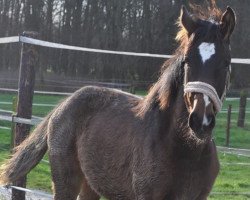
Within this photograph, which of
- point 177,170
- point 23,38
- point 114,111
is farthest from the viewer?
point 23,38

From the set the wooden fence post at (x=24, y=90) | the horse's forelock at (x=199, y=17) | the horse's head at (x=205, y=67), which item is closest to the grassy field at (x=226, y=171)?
the wooden fence post at (x=24, y=90)

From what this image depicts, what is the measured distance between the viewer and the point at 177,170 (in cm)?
310

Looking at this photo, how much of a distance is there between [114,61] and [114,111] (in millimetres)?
28118

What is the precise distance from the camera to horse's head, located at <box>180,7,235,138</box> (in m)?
2.72

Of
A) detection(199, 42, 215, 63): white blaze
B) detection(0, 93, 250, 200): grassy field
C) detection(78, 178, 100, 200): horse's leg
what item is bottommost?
detection(0, 93, 250, 200): grassy field

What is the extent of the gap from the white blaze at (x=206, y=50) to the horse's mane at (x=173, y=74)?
0.19 metres

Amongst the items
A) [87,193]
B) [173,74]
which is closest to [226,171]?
[87,193]

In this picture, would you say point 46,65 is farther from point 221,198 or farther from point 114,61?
point 221,198

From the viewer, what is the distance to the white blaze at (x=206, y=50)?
2.85 m

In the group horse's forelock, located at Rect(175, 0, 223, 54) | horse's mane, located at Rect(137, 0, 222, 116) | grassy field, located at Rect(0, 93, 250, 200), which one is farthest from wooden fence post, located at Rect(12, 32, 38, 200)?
horse's forelock, located at Rect(175, 0, 223, 54)

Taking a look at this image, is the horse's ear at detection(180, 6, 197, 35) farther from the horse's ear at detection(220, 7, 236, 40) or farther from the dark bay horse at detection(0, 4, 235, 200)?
the horse's ear at detection(220, 7, 236, 40)

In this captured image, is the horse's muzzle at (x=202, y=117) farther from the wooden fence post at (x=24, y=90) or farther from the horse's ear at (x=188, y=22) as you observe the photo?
the wooden fence post at (x=24, y=90)

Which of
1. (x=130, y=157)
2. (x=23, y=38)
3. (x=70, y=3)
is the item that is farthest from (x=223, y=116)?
(x=70, y=3)

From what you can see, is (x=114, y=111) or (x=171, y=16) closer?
(x=114, y=111)
